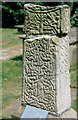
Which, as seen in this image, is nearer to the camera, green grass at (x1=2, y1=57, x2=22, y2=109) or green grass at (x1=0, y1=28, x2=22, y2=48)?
green grass at (x1=2, y1=57, x2=22, y2=109)

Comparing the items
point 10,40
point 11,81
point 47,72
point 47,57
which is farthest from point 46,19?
point 10,40

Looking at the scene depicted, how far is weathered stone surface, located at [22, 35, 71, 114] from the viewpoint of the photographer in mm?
2436

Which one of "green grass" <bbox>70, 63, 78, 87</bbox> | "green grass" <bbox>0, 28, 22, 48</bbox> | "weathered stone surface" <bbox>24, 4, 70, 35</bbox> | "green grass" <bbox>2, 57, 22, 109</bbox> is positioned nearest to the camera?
"weathered stone surface" <bbox>24, 4, 70, 35</bbox>

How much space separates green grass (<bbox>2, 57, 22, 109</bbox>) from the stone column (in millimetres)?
1604

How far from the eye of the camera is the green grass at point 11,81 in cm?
445

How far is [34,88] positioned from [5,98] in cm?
192

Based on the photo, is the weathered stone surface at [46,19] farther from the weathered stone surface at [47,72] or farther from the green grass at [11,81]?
the green grass at [11,81]

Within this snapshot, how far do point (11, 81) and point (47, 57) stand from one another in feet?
10.4

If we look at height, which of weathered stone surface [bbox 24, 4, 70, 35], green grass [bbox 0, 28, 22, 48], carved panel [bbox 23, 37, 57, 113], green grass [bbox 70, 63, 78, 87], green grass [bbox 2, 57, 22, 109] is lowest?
green grass [bbox 2, 57, 22, 109]

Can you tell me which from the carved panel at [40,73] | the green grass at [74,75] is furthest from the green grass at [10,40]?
the carved panel at [40,73]

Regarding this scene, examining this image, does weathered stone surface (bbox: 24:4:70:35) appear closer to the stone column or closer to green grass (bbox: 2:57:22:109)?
the stone column

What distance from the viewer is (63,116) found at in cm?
253

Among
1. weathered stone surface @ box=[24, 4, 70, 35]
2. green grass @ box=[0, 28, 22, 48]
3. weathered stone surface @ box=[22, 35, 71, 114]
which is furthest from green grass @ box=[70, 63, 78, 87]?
green grass @ box=[0, 28, 22, 48]

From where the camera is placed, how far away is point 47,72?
A: 249 centimetres
